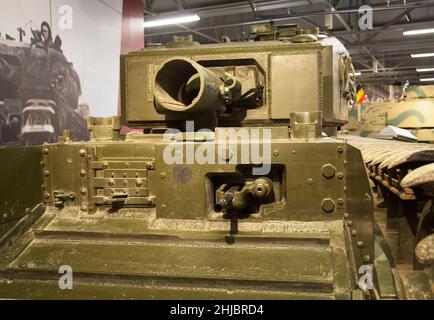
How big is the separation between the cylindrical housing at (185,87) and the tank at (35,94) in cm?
230

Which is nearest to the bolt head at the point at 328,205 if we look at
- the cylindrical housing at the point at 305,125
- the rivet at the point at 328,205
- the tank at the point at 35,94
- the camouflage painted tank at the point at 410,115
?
the rivet at the point at 328,205

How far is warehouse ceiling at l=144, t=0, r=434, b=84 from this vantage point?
36.0ft

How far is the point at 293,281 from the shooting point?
8.17 feet

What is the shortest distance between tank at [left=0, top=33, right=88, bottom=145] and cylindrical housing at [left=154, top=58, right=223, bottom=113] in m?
2.30

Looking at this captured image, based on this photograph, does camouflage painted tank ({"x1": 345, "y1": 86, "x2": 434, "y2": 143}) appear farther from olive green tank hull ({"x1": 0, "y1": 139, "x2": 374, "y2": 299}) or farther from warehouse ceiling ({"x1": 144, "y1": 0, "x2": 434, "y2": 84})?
olive green tank hull ({"x1": 0, "y1": 139, "x2": 374, "y2": 299})

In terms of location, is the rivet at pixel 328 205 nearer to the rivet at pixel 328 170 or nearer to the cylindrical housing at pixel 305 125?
the rivet at pixel 328 170

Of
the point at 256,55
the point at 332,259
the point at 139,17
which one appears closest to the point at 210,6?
the point at 139,17

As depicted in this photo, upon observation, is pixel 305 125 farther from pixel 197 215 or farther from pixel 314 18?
pixel 314 18

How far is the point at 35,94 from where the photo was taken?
18.0 ft

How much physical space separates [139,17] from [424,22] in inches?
309

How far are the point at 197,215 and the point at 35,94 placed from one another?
11.0 ft

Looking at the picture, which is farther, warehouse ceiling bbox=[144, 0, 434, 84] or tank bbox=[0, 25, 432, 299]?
warehouse ceiling bbox=[144, 0, 434, 84]

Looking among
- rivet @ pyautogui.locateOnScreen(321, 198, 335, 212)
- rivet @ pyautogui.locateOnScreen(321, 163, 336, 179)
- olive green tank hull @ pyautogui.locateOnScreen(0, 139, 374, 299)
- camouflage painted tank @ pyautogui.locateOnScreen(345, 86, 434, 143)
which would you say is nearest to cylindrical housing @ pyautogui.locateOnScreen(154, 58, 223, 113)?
olive green tank hull @ pyautogui.locateOnScreen(0, 139, 374, 299)

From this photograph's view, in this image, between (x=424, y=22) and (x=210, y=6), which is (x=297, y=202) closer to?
(x=210, y=6)
